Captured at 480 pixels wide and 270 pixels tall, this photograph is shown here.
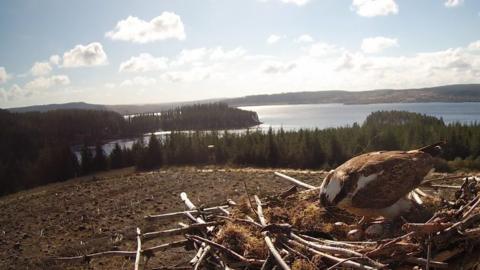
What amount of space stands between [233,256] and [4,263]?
1080 centimetres

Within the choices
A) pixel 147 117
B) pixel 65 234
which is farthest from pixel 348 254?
pixel 147 117

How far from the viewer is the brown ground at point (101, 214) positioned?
37.5 ft

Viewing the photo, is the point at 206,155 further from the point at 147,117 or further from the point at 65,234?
the point at 147,117

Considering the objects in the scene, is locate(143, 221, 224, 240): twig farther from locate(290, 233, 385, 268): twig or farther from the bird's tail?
the bird's tail

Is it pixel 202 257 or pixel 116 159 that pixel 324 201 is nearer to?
pixel 202 257

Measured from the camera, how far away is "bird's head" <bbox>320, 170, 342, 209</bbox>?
4117mm

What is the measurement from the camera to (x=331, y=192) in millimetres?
4152

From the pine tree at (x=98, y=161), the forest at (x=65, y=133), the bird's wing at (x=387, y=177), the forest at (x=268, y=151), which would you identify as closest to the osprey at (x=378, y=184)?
the bird's wing at (x=387, y=177)

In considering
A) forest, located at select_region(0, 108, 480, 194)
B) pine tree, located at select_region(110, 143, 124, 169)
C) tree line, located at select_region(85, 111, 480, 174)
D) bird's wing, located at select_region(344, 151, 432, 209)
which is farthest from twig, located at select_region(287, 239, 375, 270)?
pine tree, located at select_region(110, 143, 124, 169)

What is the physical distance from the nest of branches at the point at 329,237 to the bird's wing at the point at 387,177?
27 cm

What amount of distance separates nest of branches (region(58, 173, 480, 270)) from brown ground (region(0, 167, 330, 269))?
4598 mm

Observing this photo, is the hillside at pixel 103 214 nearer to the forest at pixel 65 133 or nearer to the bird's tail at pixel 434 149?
the bird's tail at pixel 434 149

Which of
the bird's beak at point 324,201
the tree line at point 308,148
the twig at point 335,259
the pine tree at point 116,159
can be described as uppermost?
the bird's beak at point 324,201

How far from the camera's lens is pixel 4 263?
11508mm
